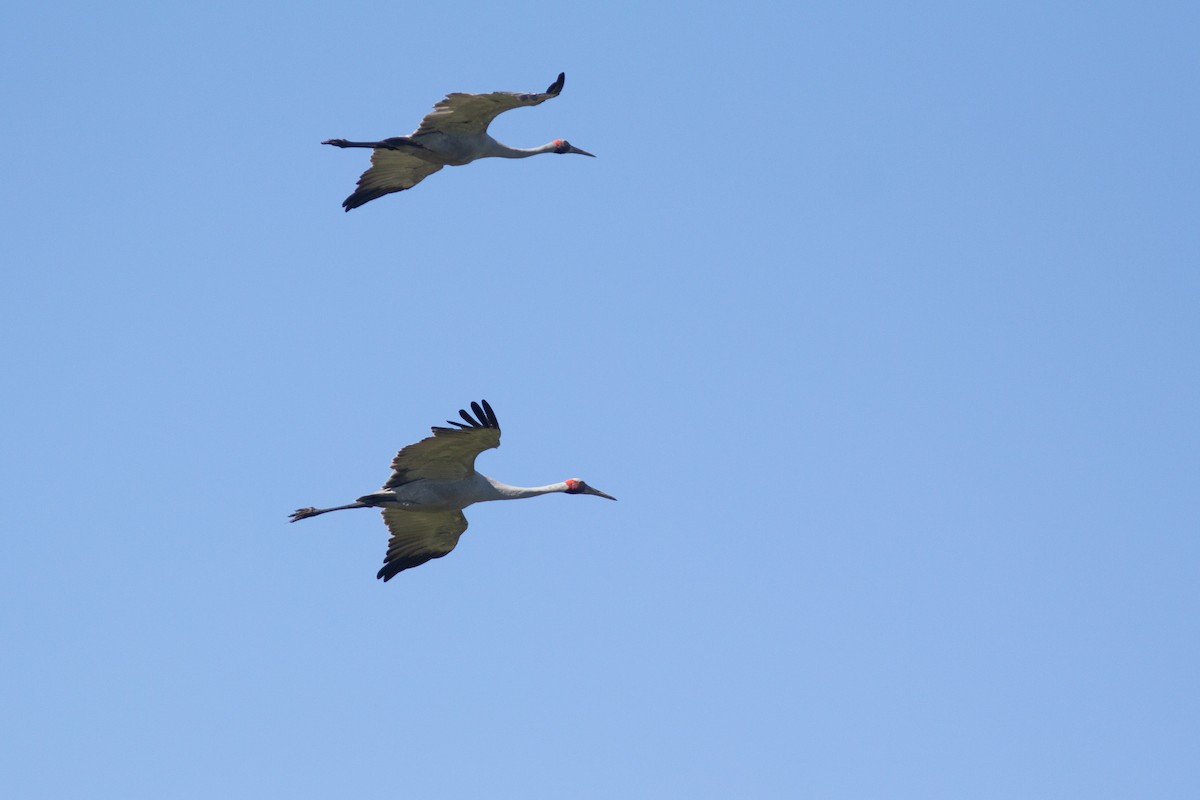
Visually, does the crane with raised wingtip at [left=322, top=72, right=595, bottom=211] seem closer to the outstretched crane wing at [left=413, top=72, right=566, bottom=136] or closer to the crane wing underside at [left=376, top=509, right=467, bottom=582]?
the outstretched crane wing at [left=413, top=72, right=566, bottom=136]

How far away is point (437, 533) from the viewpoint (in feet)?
103

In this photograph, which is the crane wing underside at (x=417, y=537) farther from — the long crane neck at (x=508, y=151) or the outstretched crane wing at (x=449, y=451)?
the long crane neck at (x=508, y=151)

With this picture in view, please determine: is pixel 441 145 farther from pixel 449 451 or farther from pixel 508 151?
A: pixel 449 451

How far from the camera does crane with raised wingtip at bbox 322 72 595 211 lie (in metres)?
32.4

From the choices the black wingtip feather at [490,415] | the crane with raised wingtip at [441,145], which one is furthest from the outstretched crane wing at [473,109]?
the black wingtip feather at [490,415]

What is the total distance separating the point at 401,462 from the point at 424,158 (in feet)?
20.6

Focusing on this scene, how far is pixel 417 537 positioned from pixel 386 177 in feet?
23.0

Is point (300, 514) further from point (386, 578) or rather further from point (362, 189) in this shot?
point (362, 189)

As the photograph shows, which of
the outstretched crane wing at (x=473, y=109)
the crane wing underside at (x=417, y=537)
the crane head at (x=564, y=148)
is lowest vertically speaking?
the crane wing underside at (x=417, y=537)

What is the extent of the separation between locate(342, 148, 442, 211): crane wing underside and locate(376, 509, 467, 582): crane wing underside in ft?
20.9

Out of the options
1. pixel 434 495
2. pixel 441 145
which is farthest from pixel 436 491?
pixel 441 145

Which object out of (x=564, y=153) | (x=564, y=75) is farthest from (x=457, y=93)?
(x=564, y=153)

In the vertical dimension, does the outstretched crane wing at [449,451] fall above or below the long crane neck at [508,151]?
below

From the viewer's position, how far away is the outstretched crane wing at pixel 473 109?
32281 millimetres
